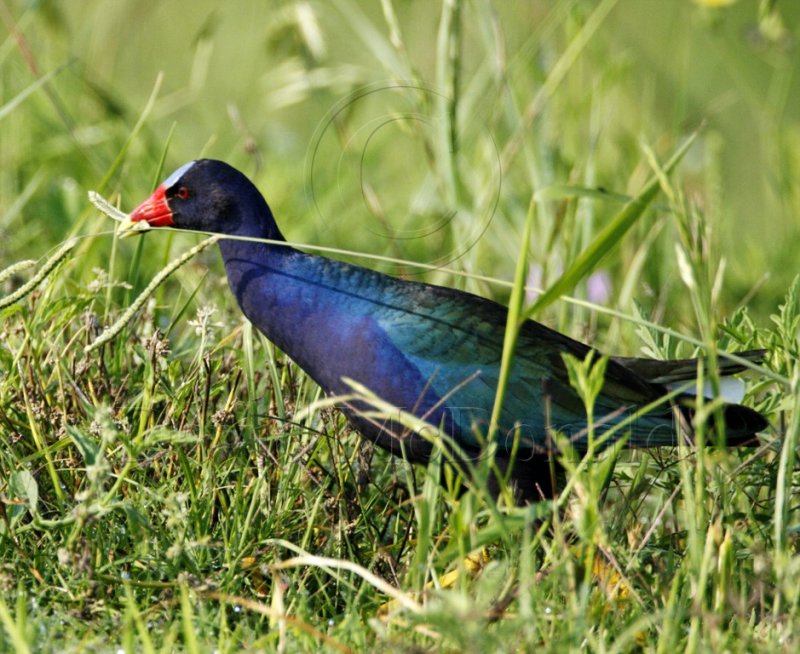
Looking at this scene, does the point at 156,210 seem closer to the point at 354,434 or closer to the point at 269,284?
the point at 269,284

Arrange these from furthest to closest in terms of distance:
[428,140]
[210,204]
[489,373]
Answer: [428,140], [210,204], [489,373]

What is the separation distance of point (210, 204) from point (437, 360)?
0.63m

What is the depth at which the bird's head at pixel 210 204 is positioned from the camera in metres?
2.77

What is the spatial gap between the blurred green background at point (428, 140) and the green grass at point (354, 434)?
2 centimetres

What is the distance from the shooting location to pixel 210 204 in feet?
9.14

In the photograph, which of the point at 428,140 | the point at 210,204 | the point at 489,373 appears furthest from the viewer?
the point at 428,140

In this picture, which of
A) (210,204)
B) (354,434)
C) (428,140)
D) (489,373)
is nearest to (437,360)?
(489,373)

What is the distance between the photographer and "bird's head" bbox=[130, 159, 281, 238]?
2.77 metres

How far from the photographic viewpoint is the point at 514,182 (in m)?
4.57

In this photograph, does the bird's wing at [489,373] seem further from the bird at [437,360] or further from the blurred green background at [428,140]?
the blurred green background at [428,140]

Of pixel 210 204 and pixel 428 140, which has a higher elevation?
pixel 428 140

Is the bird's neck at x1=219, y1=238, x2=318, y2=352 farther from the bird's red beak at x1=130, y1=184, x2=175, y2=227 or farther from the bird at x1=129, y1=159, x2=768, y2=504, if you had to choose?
the bird's red beak at x1=130, y1=184, x2=175, y2=227

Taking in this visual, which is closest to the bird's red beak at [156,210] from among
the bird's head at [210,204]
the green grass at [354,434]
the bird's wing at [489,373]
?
the bird's head at [210,204]

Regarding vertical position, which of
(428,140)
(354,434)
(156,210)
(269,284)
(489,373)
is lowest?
(354,434)
